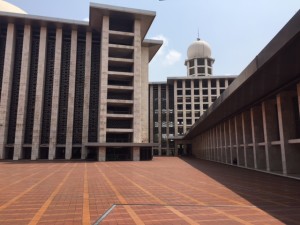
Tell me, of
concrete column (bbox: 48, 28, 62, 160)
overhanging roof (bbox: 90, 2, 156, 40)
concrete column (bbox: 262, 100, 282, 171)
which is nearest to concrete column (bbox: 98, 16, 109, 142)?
overhanging roof (bbox: 90, 2, 156, 40)

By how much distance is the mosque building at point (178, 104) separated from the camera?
70250 millimetres

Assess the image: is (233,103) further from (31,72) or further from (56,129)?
(31,72)

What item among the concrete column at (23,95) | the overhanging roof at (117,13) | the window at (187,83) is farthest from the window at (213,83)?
the concrete column at (23,95)

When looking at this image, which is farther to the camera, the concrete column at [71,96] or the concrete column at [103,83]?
the concrete column at [71,96]

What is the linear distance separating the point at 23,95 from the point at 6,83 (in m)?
3.26

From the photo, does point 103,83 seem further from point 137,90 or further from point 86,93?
point 86,93

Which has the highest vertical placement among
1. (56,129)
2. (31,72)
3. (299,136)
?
(31,72)

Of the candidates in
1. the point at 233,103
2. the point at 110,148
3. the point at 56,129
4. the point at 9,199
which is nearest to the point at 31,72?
the point at 56,129

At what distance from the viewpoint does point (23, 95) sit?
4325 centimetres

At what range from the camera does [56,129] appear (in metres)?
44.1

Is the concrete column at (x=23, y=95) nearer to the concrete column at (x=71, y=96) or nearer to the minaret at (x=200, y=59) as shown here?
the concrete column at (x=71, y=96)

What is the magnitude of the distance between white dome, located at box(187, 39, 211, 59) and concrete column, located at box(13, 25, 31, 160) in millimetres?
47678

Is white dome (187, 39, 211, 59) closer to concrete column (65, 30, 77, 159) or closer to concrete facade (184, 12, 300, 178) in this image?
concrete column (65, 30, 77, 159)

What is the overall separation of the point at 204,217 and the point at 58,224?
11.6ft
